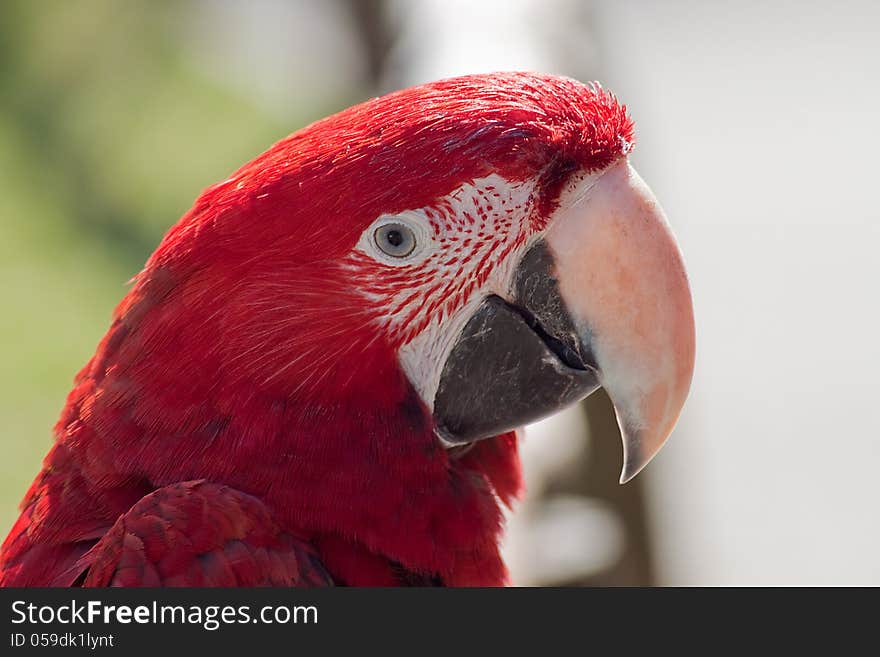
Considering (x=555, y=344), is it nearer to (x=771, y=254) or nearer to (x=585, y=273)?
(x=585, y=273)

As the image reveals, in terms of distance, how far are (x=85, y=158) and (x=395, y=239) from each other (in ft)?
12.5

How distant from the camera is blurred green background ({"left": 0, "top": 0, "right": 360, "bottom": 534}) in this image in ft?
13.3

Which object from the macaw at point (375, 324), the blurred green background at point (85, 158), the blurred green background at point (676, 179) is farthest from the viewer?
the blurred green background at point (85, 158)

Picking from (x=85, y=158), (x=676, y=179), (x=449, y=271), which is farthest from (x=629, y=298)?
(x=676, y=179)

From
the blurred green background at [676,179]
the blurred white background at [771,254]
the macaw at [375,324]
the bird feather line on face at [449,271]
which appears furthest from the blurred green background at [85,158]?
the bird feather line on face at [449,271]

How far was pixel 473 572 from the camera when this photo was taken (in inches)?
51.3

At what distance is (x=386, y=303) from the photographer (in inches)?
48.6

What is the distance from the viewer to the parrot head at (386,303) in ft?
3.92

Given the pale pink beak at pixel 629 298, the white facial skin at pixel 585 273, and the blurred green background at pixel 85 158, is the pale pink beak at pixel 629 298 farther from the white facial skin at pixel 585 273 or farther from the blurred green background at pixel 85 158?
the blurred green background at pixel 85 158

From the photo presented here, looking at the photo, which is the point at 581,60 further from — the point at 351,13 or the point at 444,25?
the point at 351,13

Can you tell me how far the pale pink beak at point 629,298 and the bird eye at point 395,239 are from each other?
0.16 metres

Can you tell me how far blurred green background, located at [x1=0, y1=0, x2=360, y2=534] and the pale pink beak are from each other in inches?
115

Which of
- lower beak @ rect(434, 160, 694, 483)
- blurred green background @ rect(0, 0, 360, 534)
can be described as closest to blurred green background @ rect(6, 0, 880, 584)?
blurred green background @ rect(0, 0, 360, 534)

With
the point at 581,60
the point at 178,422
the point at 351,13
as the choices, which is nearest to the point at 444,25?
the point at 581,60
